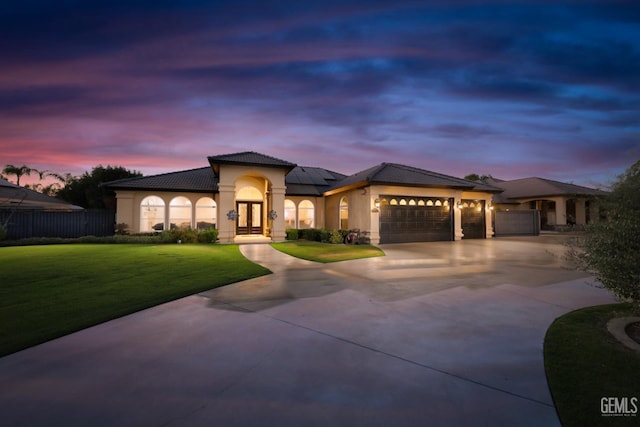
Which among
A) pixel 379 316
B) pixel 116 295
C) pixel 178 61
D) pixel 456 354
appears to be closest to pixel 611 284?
pixel 456 354

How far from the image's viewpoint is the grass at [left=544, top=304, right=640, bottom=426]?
224cm

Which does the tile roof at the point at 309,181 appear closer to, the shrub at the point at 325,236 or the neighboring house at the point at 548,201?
the shrub at the point at 325,236

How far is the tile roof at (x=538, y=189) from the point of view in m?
26.2

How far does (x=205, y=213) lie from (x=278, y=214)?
6006 millimetres

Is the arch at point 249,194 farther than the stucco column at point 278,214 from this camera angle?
Yes

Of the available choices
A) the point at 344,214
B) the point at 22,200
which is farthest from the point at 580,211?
the point at 22,200

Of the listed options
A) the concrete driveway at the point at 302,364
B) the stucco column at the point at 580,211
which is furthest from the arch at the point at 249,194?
the stucco column at the point at 580,211

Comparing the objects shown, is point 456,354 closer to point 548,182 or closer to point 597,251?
point 597,251

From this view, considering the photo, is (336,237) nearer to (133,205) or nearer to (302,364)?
(302,364)

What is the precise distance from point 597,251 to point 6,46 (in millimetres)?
16611

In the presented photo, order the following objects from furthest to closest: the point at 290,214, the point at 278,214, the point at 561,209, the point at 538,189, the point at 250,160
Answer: the point at 538,189, the point at 561,209, the point at 290,214, the point at 278,214, the point at 250,160

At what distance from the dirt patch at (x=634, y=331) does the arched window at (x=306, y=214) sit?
63.3 ft

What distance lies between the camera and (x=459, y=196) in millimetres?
19297

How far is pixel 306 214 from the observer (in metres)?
22.7
